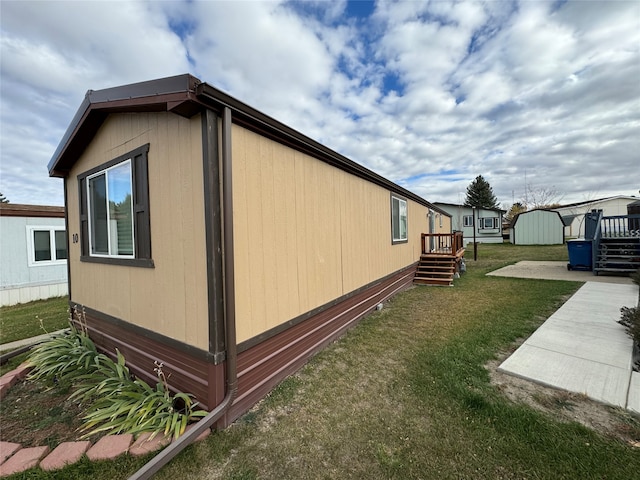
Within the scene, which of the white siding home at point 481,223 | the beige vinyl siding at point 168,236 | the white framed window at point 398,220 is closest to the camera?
the beige vinyl siding at point 168,236

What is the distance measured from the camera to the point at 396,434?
2074mm

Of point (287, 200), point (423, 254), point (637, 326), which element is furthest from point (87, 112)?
point (423, 254)

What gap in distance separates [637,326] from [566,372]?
1433mm

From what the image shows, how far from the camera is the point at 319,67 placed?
21.7 feet

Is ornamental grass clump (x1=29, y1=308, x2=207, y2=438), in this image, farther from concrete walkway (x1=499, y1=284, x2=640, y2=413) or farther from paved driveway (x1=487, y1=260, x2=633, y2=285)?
paved driveway (x1=487, y1=260, x2=633, y2=285)

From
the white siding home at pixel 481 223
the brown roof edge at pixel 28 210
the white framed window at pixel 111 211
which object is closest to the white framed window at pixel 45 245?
the brown roof edge at pixel 28 210

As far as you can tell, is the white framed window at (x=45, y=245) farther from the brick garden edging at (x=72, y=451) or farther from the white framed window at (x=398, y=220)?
the white framed window at (x=398, y=220)

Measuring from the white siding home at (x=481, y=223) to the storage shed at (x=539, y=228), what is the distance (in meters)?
2.55

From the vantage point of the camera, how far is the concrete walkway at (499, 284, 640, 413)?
2531 millimetres

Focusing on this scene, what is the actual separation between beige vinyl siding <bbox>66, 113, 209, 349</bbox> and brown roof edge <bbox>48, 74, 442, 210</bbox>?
0.16 meters

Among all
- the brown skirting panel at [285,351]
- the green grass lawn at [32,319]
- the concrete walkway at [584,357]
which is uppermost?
the brown skirting panel at [285,351]

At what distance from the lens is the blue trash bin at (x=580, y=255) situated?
371 inches

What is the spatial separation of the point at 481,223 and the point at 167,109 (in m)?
25.9

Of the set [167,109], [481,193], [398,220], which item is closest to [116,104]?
Result: [167,109]
